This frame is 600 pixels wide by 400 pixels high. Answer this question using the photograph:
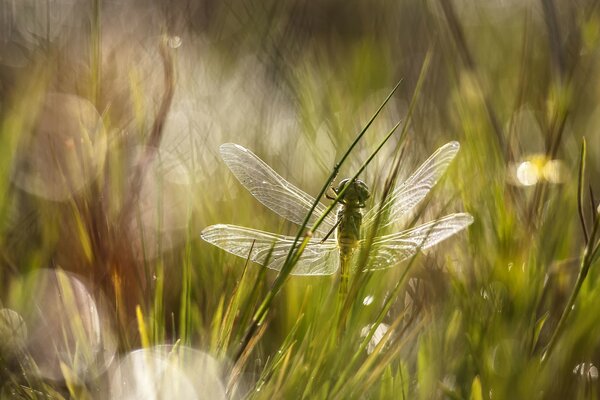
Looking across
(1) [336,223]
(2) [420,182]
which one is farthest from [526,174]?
(1) [336,223]

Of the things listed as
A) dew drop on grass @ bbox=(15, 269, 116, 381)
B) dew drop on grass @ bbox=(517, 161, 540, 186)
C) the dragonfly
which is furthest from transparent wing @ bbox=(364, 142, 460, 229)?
dew drop on grass @ bbox=(15, 269, 116, 381)

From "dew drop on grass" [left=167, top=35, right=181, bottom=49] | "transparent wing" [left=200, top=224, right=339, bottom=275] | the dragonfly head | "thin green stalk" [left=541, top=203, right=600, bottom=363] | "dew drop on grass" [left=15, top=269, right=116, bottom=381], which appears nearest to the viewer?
"thin green stalk" [left=541, top=203, right=600, bottom=363]

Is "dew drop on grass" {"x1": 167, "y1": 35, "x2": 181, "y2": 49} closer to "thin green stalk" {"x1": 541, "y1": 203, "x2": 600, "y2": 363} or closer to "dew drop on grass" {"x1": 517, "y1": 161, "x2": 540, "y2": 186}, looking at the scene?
"dew drop on grass" {"x1": 517, "y1": 161, "x2": 540, "y2": 186}

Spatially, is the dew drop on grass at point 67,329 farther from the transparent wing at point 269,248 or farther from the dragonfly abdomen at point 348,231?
the dragonfly abdomen at point 348,231

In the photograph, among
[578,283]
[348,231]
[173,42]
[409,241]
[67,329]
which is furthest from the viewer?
[173,42]

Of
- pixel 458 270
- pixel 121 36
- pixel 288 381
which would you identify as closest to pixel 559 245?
pixel 458 270

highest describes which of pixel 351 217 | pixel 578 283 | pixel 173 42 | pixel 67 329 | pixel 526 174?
pixel 173 42

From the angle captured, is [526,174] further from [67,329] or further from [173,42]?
[67,329]

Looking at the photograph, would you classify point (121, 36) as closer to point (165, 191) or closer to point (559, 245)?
point (165, 191)
